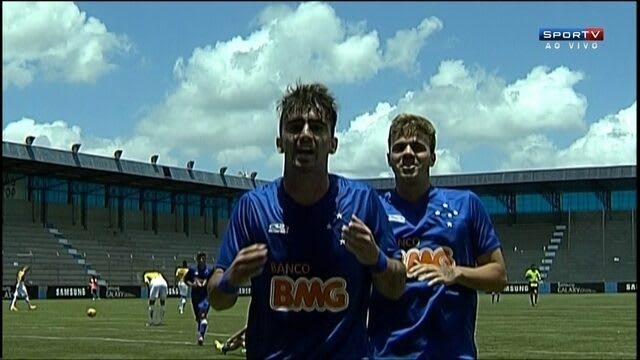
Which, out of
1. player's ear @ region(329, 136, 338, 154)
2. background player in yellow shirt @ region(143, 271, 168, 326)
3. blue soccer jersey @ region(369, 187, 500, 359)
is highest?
player's ear @ region(329, 136, 338, 154)

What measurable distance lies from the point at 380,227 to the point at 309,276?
0.39 metres

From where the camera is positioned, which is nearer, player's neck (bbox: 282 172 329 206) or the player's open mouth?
the player's open mouth

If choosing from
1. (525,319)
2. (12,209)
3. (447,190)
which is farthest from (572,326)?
(12,209)

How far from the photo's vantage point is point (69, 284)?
6806 centimetres

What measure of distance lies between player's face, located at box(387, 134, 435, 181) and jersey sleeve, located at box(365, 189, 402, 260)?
1.02 metres

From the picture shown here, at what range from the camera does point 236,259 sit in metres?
4.62

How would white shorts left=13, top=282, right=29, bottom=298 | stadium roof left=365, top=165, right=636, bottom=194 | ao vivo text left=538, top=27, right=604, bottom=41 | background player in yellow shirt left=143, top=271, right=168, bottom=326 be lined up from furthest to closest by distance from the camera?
stadium roof left=365, top=165, right=636, bottom=194 < white shorts left=13, top=282, right=29, bottom=298 < background player in yellow shirt left=143, top=271, right=168, bottom=326 < ao vivo text left=538, top=27, right=604, bottom=41

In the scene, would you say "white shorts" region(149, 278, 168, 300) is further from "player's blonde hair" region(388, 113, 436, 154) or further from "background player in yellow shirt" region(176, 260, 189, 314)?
"player's blonde hair" region(388, 113, 436, 154)

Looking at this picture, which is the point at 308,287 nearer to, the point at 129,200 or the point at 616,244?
the point at 129,200

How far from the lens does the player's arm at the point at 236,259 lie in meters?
4.60

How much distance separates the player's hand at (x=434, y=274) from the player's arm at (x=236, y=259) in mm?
1269

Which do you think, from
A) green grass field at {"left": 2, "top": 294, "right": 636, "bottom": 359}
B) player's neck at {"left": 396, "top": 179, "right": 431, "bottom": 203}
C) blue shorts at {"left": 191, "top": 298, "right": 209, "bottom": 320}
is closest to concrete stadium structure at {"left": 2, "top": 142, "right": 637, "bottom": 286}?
green grass field at {"left": 2, "top": 294, "right": 636, "bottom": 359}

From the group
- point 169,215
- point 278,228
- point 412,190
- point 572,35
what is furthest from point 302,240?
point 169,215

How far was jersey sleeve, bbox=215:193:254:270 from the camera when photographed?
4828 mm
